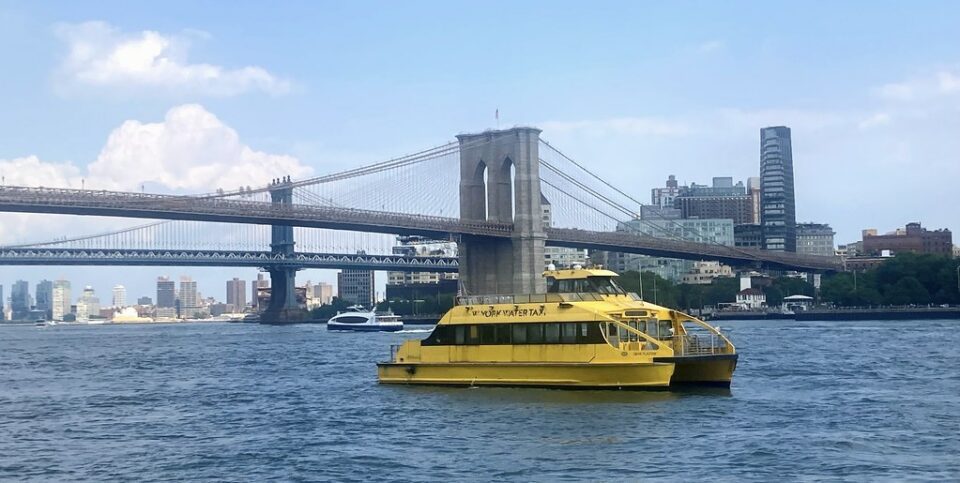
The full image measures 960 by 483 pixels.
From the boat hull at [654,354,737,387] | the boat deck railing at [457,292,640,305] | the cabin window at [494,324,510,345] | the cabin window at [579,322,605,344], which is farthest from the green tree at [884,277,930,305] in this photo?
the cabin window at [579,322,605,344]

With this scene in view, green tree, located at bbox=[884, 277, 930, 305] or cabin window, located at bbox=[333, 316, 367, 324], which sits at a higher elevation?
green tree, located at bbox=[884, 277, 930, 305]

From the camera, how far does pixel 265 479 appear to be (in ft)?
70.6

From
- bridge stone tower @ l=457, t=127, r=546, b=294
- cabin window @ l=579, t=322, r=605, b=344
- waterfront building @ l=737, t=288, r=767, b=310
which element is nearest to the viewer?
cabin window @ l=579, t=322, r=605, b=344

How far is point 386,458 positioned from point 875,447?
835 cm

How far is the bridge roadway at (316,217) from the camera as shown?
72125 millimetres

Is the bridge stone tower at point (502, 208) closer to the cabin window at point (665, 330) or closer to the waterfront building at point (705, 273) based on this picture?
the cabin window at point (665, 330)

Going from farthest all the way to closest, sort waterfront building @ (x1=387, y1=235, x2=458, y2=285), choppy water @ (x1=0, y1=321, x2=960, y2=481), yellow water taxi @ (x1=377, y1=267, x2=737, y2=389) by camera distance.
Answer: waterfront building @ (x1=387, y1=235, x2=458, y2=285), yellow water taxi @ (x1=377, y1=267, x2=737, y2=389), choppy water @ (x1=0, y1=321, x2=960, y2=481)

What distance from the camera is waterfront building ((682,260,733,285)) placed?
578 feet

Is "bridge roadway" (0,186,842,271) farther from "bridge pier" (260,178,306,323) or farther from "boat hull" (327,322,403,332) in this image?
"bridge pier" (260,178,306,323)

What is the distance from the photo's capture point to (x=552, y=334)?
3250 cm

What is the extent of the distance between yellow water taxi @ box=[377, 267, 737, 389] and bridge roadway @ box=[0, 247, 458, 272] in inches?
3586

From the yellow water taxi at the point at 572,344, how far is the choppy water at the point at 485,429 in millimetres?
654

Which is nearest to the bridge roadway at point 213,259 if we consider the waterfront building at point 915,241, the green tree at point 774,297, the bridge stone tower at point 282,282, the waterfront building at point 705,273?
the bridge stone tower at point 282,282

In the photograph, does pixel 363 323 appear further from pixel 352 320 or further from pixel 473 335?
pixel 473 335
